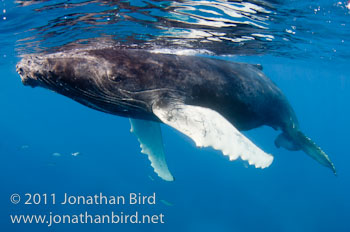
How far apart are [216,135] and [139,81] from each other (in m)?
2.01

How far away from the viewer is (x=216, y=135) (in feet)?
13.4

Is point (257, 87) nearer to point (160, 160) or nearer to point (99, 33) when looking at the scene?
point (160, 160)

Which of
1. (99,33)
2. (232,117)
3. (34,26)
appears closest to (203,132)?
(232,117)

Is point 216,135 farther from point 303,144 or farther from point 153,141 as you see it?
point 303,144

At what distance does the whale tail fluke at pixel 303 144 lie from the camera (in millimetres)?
8335

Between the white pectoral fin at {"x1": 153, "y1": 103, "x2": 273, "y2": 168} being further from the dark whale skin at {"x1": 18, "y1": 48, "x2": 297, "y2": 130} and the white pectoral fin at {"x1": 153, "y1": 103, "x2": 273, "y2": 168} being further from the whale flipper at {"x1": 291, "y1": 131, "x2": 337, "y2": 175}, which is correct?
the whale flipper at {"x1": 291, "y1": 131, "x2": 337, "y2": 175}

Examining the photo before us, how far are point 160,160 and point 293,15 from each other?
7682 millimetres

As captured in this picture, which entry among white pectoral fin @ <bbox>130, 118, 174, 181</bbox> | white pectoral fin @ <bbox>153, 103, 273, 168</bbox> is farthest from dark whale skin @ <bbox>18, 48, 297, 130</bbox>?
white pectoral fin @ <bbox>130, 118, 174, 181</bbox>

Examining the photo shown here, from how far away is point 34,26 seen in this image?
35.5ft

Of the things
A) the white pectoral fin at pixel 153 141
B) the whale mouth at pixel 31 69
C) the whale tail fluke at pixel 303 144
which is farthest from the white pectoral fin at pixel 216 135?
the whale tail fluke at pixel 303 144

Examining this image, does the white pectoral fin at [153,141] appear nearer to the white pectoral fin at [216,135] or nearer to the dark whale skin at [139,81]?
the dark whale skin at [139,81]

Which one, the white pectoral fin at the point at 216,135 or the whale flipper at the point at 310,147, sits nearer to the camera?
the white pectoral fin at the point at 216,135

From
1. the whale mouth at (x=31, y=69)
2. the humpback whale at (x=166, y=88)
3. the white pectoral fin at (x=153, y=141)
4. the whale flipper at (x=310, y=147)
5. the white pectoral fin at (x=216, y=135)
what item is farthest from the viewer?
the whale flipper at (x=310, y=147)

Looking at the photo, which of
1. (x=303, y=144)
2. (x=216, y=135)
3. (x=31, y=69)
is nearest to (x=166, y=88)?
(x=216, y=135)
